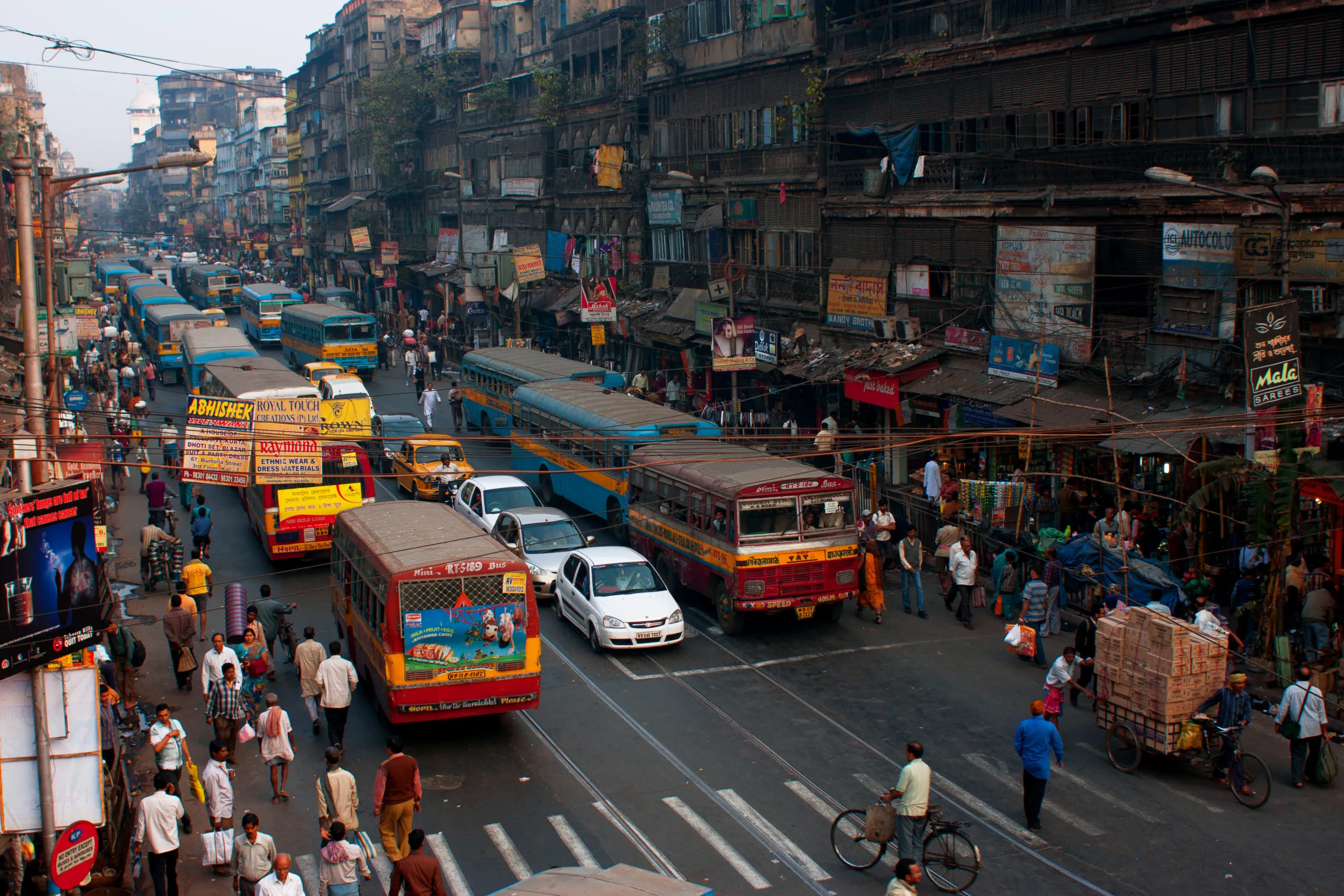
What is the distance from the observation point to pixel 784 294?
36.2m

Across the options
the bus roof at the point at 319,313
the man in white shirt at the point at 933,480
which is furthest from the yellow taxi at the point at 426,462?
the bus roof at the point at 319,313

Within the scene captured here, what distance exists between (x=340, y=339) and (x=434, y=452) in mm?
21891

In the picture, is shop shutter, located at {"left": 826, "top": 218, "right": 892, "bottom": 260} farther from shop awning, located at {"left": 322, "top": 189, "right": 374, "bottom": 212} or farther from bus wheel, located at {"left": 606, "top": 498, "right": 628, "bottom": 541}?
shop awning, located at {"left": 322, "top": 189, "right": 374, "bottom": 212}

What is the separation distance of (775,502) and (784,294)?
59.1ft

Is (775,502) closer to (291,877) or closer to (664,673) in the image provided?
(664,673)

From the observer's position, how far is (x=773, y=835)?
12.6 m

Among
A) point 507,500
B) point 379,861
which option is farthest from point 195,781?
point 507,500

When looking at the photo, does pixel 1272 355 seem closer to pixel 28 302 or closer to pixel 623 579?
pixel 623 579

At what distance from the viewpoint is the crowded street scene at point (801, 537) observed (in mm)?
11961

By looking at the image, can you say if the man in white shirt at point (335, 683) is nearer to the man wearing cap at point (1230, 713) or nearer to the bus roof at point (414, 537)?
the bus roof at point (414, 537)

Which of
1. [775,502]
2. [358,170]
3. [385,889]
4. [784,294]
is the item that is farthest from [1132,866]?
[358,170]

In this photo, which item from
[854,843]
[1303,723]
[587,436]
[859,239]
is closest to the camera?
[854,843]

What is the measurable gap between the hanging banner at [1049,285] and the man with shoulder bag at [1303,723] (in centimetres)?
1106

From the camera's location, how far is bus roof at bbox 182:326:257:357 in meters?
41.3
